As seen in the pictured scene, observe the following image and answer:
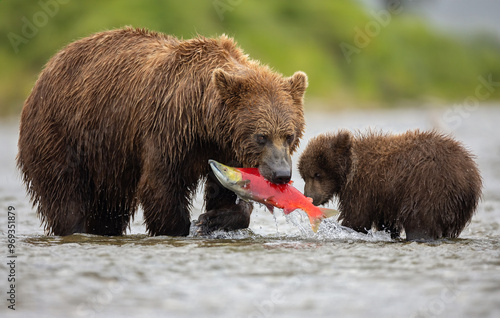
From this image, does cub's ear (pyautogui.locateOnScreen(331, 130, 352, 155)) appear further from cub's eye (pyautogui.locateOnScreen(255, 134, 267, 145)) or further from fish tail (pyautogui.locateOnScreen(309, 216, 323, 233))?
cub's eye (pyautogui.locateOnScreen(255, 134, 267, 145))

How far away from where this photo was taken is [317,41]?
53.6 m

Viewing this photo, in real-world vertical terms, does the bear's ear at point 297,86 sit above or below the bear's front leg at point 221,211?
above

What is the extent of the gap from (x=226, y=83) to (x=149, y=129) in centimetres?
94

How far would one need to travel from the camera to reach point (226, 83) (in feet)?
23.3

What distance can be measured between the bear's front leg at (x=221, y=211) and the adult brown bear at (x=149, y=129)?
1 cm

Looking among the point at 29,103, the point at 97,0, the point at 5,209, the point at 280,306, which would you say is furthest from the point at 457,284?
the point at 97,0

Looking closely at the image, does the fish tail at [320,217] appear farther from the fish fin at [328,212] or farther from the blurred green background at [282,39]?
the blurred green background at [282,39]

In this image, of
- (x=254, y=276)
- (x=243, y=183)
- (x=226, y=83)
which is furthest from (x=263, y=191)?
(x=254, y=276)

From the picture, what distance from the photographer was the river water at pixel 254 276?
493 cm

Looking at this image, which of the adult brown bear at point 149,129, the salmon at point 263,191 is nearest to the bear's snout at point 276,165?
the adult brown bear at point 149,129

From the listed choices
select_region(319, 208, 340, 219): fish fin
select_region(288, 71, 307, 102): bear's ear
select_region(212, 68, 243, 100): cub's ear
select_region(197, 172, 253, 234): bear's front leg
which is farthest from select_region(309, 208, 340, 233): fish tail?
select_region(212, 68, 243, 100): cub's ear

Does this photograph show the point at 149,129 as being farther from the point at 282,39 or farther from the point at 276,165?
the point at 282,39

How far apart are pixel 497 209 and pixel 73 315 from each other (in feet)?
24.4

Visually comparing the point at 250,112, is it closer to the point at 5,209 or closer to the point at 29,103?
the point at 29,103
